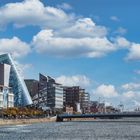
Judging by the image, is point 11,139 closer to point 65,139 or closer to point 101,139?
point 65,139

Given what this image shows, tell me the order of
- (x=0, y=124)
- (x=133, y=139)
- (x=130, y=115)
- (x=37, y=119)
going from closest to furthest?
(x=133, y=139) → (x=0, y=124) → (x=130, y=115) → (x=37, y=119)

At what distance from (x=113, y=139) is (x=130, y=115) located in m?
108

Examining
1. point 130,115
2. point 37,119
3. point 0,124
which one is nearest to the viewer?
point 0,124

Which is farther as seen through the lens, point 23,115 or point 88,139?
point 23,115

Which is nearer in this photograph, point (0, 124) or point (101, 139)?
point (101, 139)

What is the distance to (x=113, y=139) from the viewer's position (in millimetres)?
70875

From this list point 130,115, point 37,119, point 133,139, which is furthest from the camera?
point 37,119

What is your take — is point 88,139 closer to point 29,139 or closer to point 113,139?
point 113,139

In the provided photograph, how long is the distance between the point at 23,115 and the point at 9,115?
48.3 ft

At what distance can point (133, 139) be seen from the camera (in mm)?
70438

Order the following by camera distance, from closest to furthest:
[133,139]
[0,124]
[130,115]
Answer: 1. [133,139]
2. [0,124]
3. [130,115]

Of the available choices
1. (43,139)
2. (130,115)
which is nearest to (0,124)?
(130,115)

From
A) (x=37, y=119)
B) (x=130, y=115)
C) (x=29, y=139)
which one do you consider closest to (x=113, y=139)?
(x=29, y=139)

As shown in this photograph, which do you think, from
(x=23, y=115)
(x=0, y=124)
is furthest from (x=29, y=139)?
(x=23, y=115)
